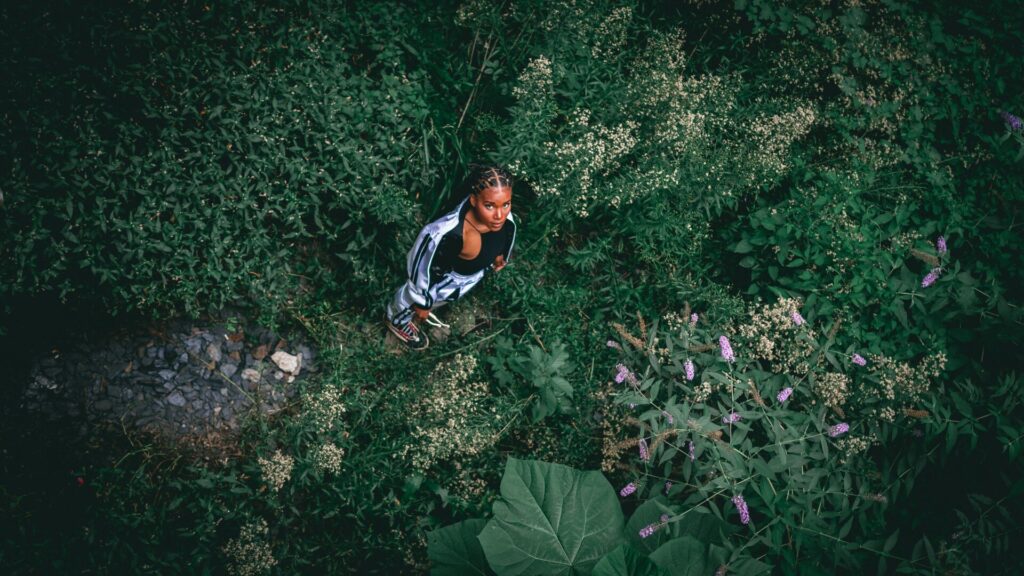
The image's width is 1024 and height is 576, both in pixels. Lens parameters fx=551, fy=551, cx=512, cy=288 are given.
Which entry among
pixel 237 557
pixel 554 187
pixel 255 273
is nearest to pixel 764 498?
pixel 554 187

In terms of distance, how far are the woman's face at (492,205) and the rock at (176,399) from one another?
111 inches

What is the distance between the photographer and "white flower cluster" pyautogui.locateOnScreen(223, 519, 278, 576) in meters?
3.85

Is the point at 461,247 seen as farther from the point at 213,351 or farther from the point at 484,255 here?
the point at 213,351

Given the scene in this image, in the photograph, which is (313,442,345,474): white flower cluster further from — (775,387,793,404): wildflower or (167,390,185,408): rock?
(775,387,793,404): wildflower

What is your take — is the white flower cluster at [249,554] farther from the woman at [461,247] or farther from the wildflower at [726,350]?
the wildflower at [726,350]

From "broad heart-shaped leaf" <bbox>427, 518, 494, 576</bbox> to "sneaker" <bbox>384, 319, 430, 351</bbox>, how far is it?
189 centimetres

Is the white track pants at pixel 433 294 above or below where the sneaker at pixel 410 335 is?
above

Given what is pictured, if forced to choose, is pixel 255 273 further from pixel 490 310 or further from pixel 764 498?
pixel 764 498

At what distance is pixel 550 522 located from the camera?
3104 mm

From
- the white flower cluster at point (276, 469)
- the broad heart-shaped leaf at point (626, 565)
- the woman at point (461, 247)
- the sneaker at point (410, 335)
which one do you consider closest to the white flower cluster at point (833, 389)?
the broad heart-shaped leaf at point (626, 565)

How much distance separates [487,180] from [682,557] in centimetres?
247

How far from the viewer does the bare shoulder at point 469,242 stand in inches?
154

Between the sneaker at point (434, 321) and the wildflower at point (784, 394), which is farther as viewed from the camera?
the sneaker at point (434, 321)

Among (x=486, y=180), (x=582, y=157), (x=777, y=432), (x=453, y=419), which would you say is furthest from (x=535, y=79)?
(x=777, y=432)
